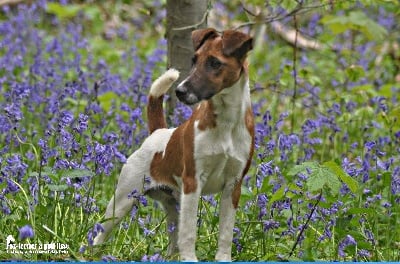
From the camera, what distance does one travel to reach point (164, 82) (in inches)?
194

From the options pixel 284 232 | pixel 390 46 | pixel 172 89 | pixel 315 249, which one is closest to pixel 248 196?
pixel 284 232

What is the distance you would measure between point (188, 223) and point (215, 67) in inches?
32.3

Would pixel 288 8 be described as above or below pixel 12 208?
above

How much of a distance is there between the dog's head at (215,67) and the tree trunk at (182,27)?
1.94 m

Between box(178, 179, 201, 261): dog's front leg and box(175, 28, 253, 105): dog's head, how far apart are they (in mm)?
528

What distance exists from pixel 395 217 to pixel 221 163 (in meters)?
1.71

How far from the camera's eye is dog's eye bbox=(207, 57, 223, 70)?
4.16m

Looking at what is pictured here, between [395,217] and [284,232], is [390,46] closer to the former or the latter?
[395,217]

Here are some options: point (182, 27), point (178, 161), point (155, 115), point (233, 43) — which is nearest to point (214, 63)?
point (233, 43)

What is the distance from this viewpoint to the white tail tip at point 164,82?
4852 millimetres

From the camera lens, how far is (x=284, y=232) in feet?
16.3

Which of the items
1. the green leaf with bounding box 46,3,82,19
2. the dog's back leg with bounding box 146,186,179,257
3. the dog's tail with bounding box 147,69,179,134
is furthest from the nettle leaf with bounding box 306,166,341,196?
the green leaf with bounding box 46,3,82,19

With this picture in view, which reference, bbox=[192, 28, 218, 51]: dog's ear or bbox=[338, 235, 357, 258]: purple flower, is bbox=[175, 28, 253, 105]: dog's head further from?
bbox=[338, 235, 357, 258]: purple flower

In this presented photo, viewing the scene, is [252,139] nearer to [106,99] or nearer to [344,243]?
[344,243]
